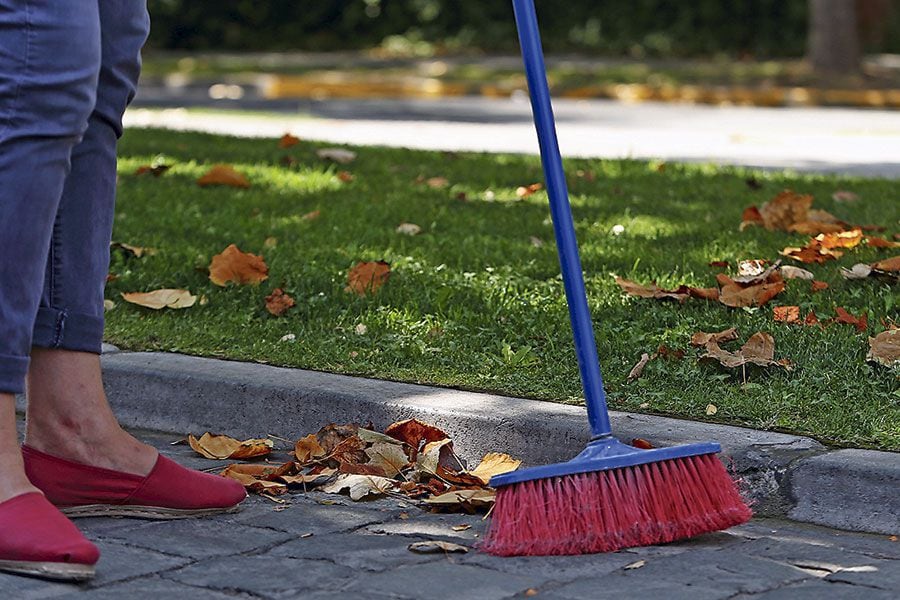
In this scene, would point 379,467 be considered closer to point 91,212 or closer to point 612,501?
point 612,501

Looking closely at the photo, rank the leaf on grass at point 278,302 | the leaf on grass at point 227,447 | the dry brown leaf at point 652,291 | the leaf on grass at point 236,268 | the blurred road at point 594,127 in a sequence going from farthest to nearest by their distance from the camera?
the blurred road at point 594,127
the leaf on grass at point 236,268
the leaf on grass at point 278,302
the dry brown leaf at point 652,291
the leaf on grass at point 227,447

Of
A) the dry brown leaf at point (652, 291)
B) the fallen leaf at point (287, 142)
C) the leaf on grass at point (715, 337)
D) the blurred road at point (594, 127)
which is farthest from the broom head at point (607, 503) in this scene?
the blurred road at point (594, 127)

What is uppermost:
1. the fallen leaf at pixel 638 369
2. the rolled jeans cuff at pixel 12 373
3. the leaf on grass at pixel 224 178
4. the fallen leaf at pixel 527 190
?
the leaf on grass at pixel 224 178

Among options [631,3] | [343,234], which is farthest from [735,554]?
[631,3]

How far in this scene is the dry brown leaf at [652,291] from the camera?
12.1 ft

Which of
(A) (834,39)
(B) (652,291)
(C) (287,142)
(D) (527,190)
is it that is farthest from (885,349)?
(A) (834,39)

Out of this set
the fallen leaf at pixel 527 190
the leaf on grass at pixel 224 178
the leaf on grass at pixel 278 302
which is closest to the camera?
the leaf on grass at pixel 278 302

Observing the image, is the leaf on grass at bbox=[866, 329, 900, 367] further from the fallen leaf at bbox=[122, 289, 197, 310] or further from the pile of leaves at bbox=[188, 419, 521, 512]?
the fallen leaf at bbox=[122, 289, 197, 310]

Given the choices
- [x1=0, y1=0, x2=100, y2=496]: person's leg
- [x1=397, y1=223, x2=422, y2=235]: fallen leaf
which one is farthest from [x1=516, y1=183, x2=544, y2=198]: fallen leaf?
[x1=0, y1=0, x2=100, y2=496]: person's leg

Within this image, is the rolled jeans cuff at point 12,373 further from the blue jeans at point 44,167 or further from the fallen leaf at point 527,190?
the fallen leaf at point 527,190

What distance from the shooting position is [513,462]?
2.89 m

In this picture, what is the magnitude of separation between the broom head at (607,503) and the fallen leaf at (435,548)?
0.14 feet

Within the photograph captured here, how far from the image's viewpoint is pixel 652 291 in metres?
3.74

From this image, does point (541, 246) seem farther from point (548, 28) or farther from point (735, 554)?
point (548, 28)
